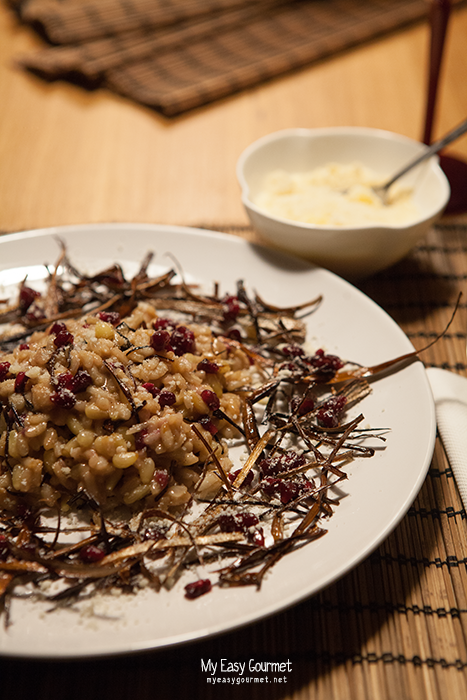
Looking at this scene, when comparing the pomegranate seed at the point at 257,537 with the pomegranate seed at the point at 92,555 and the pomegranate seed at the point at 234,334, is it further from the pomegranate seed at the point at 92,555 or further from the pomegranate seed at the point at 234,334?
the pomegranate seed at the point at 234,334

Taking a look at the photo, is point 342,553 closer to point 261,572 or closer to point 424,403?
→ point 261,572

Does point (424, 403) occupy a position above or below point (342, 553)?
above

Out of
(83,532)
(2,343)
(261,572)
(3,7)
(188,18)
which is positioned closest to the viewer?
(261,572)

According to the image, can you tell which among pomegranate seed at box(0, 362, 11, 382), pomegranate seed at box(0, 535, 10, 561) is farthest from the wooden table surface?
pomegranate seed at box(0, 535, 10, 561)

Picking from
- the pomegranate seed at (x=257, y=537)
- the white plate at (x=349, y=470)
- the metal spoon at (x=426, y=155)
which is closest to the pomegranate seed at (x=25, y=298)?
the white plate at (x=349, y=470)

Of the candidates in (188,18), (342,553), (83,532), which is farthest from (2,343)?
(188,18)


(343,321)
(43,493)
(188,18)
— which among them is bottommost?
(43,493)

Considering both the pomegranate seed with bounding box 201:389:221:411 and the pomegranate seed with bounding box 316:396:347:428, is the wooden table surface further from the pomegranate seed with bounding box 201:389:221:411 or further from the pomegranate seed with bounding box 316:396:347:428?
the pomegranate seed with bounding box 201:389:221:411
